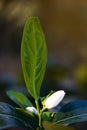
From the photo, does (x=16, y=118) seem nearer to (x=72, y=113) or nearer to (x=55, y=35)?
(x=72, y=113)

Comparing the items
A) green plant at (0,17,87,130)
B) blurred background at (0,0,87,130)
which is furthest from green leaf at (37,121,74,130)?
blurred background at (0,0,87,130)

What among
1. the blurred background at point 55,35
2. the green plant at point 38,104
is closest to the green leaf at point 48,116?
the green plant at point 38,104

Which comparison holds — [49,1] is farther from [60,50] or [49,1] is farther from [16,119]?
[16,119]

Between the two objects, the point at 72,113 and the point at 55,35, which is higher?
the point at 55,35

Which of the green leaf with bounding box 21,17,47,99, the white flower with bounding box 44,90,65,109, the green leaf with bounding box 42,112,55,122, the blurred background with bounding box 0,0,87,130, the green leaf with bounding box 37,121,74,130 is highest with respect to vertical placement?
the blurred background with bounding box 0,0,87,130

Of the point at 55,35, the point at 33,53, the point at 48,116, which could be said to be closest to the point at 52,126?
the point at 48,116

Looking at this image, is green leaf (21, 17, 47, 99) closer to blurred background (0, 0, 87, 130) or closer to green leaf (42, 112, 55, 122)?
green leaf (42, 112, 55, 122)

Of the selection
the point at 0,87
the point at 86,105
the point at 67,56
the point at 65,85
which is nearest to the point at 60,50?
the point at 67,56

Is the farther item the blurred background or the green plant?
the blurred background
